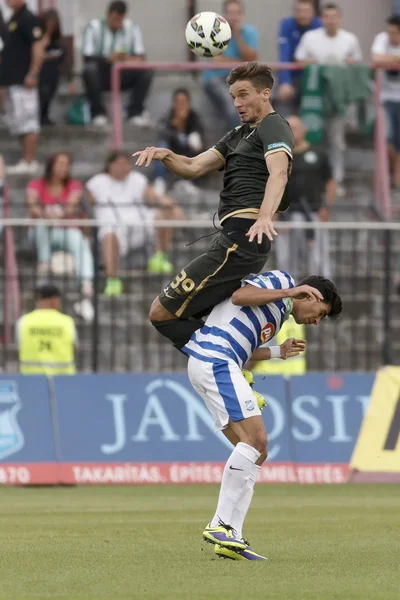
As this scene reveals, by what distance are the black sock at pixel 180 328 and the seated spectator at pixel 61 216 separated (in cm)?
831

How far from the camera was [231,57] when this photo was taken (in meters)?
20.9

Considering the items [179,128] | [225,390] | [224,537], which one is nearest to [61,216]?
[179,128]

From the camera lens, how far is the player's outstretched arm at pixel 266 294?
8766 mm

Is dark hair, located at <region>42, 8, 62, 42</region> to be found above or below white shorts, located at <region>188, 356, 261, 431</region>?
above

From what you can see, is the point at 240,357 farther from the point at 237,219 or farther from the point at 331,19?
the point at 331,19

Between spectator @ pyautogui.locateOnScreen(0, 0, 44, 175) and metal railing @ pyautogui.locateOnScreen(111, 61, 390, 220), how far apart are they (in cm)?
112

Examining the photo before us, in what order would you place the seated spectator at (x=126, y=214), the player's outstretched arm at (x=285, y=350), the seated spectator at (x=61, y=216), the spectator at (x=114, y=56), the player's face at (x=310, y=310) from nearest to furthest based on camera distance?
the player's face at (x=310, y=310) < the player's outstretched arm at (x=285, y=350) < the seated spectator at (x=61, y=216) < the seated spectator at (x=126, y=214) < the spectator at (x=114, y=56)

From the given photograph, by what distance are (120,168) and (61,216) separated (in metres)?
1.15

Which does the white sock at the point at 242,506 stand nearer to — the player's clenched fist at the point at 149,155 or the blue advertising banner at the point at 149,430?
the player's clenched fist at the point at 149,155

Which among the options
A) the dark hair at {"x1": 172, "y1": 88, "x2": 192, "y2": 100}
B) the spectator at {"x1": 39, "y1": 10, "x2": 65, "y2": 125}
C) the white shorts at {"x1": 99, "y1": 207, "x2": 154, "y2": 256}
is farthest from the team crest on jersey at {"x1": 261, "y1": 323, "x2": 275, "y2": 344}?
the spectator at {"x1": 39, "y1": 10, "x2": 65, "y2": 125}

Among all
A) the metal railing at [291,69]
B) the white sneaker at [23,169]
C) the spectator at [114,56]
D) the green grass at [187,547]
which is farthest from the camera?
the spectator at [114,56]

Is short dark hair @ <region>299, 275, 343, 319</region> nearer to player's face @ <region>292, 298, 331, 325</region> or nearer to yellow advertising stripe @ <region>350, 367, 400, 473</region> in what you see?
player's face @ <region>292, 298, 331, 325</region>

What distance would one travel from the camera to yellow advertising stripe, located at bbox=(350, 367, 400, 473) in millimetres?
15336

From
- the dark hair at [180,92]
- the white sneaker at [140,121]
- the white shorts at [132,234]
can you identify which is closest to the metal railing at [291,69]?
the dark hair at [180,92]
